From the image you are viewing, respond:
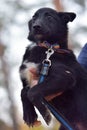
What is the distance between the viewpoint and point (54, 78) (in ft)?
16.8

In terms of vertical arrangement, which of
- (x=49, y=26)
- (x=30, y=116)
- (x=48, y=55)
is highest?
(x=49, y=26)

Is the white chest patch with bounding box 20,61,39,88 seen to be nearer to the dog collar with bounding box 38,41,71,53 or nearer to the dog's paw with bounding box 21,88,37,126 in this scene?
the dog's paw with bounding box 21,88,37,126

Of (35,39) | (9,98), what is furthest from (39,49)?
(9,98)

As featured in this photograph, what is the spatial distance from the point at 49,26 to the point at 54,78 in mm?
638

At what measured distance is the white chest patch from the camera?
5.28 metres

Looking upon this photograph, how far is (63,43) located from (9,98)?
17515 mm

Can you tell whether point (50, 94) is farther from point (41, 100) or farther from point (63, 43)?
point (63, 43)

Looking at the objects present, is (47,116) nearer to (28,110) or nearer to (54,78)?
(28,110)

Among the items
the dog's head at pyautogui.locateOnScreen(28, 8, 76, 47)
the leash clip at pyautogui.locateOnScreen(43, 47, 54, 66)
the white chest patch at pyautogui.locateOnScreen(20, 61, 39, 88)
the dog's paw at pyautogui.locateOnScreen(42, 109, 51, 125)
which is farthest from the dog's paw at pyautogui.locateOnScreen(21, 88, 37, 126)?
the dog's head at pyautogui.locateOnScreen(28, 8, 76, 47)

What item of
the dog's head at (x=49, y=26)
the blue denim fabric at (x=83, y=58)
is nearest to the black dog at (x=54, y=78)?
the dog's head at (x=49, y=26)

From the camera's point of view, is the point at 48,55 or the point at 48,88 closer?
the point at 48,88

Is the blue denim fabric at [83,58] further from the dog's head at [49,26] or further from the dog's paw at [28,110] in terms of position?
the dog's paw at [28,110]

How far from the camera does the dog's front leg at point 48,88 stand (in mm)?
5078

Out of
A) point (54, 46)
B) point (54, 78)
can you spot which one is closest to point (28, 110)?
point (54, 78)
